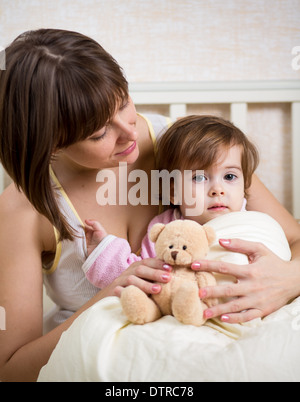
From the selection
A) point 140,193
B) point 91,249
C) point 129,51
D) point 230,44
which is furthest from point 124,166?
point 230,44

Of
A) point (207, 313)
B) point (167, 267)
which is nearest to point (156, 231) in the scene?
point (167, 267)

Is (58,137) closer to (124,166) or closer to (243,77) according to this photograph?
(124,166)

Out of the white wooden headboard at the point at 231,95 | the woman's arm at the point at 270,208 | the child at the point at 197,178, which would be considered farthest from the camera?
the white wooden headboard at the point at 231,95

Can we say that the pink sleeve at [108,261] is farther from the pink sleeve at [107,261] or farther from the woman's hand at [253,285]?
the woman's hand at [253,285]

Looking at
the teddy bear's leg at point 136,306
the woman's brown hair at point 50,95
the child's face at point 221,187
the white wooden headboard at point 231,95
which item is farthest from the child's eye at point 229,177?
the white wooden headboard at point 231,95

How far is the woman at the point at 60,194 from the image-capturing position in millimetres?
885

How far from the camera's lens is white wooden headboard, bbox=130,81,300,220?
5.25 ft

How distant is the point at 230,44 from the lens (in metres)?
1.64

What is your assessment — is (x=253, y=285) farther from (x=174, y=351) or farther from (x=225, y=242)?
(x=174, y=351)

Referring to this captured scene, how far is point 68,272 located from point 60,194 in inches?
8.3

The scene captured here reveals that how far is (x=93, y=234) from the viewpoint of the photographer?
1.13 metres

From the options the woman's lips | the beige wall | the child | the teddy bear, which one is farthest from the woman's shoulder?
the beige wall

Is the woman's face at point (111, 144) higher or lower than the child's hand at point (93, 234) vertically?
higher

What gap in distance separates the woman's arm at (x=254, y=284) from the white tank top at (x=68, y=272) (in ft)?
1.38
